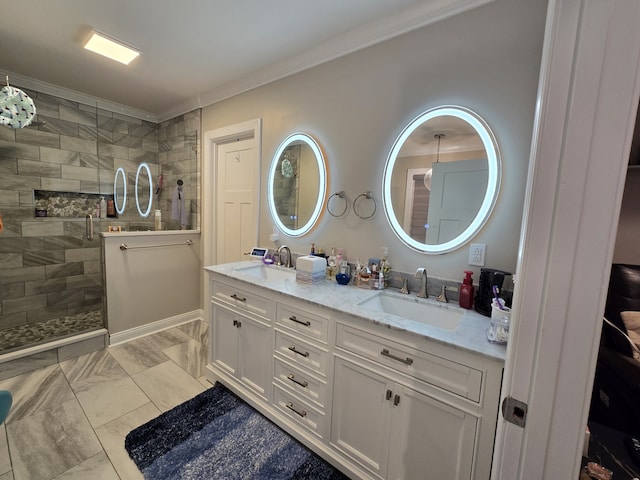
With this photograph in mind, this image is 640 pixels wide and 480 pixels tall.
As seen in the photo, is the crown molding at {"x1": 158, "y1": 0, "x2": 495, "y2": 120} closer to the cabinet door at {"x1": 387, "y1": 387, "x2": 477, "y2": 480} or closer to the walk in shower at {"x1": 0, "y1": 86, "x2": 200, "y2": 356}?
the walk in shower at {"x1": 0, "y1": 86, "x2": 200, "y2": 356}

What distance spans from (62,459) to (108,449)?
0.21 metres

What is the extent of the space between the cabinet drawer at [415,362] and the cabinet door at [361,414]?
0.10 m

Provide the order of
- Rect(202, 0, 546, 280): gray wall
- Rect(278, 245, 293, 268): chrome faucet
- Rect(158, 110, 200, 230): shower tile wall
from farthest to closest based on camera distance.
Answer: Rect(158, 110, 200, 230): shower tile wall, Rect(278, 245, 293, 268): chrome faucet, Rect(202, 0, 546, 280): gray wall

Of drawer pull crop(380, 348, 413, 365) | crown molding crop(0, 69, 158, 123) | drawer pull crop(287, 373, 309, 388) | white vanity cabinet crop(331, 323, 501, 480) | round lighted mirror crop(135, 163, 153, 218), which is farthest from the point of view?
round lighted mirror crop(135, 163, 153, 218)

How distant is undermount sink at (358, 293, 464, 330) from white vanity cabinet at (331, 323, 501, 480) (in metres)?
0.31

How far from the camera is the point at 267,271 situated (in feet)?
7.73

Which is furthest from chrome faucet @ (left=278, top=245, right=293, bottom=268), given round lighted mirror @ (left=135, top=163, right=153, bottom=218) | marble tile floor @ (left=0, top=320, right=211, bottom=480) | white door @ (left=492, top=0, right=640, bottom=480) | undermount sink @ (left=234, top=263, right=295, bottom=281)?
round lighted mirror @ (left=135, top=163, right=153, bottom=218)

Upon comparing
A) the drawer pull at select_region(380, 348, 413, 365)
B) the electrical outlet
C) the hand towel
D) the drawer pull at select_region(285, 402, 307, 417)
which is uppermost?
the hand towel

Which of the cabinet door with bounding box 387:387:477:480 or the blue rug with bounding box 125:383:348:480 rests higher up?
the cabinet door with bounding box 387:387:477:480

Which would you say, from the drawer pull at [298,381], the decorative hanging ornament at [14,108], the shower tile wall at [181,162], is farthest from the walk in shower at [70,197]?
the drawer pull at [298,381]

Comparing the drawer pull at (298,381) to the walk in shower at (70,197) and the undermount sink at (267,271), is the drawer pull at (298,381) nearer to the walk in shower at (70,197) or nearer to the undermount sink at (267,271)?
the undermount sink at (267,271)

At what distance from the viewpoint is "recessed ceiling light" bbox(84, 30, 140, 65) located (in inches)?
78.7

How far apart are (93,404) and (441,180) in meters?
2.76

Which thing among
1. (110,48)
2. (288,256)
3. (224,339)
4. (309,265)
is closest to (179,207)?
(110,48)
